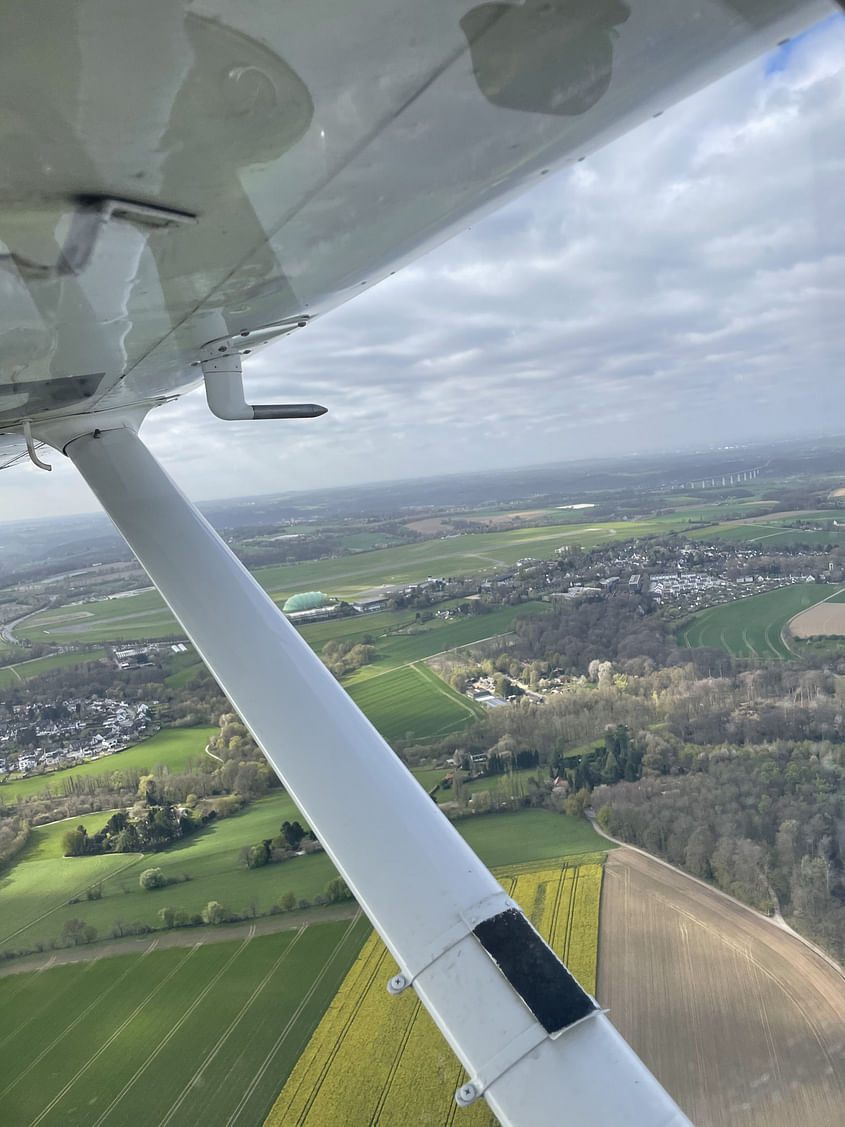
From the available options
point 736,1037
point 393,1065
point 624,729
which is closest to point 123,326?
point 393,1065

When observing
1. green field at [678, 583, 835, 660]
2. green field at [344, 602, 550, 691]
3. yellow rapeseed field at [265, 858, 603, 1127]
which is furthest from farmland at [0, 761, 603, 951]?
green field at [678, 583, 835, 660]

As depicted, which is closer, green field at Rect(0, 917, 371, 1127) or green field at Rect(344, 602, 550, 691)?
green field at Rect(0, 917, 371, 1127)

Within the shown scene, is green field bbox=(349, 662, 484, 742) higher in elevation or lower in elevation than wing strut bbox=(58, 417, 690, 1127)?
lower

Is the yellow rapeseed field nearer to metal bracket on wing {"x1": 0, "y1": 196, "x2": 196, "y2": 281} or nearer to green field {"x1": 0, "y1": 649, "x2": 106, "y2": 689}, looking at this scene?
metal bracket on wing {"x1": 0, "y1": 196, "x2": 196, "y2": 281}

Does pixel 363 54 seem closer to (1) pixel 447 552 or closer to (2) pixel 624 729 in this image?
(2) pixel 624 729

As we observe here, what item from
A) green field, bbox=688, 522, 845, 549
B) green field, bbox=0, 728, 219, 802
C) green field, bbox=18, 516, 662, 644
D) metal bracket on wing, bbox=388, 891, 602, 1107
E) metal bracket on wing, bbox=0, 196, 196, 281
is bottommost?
green field, bbox=0, 728, 219, 802

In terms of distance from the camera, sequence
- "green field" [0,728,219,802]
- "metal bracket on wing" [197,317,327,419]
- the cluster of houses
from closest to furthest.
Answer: "metal bracket on wing" [197,317,327,419] < "green field" [0,728,219,802] < the cluster of houses
